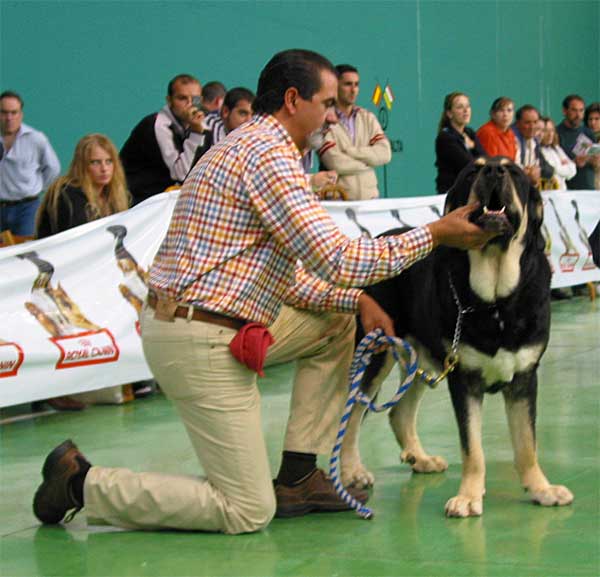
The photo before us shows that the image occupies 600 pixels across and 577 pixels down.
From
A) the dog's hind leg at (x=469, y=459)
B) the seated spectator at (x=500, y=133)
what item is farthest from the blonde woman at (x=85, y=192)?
the seated spectator at (x=500, y=133)

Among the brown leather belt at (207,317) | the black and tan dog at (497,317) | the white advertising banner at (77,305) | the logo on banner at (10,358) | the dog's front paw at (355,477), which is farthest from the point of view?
the white advertising banner at (77,305)

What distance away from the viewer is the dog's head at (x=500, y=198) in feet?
13.5

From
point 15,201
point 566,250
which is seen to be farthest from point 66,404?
point 566,250

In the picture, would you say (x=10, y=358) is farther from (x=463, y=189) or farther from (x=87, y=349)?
(x=463, y=189)

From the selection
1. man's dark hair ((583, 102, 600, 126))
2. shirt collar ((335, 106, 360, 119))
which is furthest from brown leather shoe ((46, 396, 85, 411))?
man's dark hair ((583, 102, 600, 126))

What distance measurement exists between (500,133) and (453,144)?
156 cm

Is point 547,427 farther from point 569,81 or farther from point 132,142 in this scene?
point 569,81

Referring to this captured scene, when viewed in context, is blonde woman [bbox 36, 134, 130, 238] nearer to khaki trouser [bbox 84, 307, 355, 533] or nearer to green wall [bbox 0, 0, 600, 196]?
green wall [bbox 0, 0, 600, 196]

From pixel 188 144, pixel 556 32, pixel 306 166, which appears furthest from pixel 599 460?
pixel 556 32

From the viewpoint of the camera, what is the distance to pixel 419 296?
466 centimetres

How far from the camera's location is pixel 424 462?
4938mm

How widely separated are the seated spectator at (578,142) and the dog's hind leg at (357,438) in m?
9.88

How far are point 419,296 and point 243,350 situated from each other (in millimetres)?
979

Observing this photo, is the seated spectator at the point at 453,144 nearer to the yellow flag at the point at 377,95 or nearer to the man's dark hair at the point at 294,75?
the yellow flag at the point at 377,95
